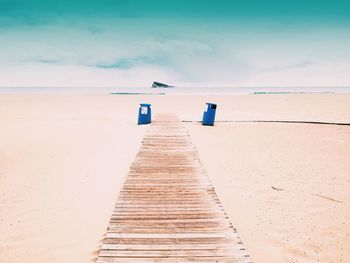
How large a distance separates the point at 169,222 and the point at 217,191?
2758 mm

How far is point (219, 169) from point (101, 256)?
5671mm

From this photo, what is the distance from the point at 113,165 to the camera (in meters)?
8.84

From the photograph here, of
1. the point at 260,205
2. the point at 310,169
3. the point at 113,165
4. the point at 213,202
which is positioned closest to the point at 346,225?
the point at 260,205

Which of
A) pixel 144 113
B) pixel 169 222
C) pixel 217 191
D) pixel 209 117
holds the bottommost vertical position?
pixel 217 191

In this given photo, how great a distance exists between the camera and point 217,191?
7016 mm

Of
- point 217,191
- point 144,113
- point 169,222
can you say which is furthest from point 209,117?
point 169,222

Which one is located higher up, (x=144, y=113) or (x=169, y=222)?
(x=144, y=113)

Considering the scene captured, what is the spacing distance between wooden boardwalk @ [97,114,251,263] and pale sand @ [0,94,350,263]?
68 cm

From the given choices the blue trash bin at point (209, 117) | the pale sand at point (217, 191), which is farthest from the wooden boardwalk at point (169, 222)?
the blue trash bin at point (209, 117)

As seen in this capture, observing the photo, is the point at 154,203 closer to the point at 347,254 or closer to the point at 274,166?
the point at 347,254

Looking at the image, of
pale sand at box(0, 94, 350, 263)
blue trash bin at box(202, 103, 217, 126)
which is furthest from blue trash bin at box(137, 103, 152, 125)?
blue trash bin at box(202, 103, 217, 126)

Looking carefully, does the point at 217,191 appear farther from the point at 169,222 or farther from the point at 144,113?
the point at 144,113

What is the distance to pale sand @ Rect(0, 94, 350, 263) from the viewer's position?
15.4 ft

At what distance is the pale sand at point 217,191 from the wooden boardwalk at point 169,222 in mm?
676
